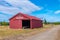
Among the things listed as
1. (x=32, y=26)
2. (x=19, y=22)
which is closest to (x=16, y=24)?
(x=19, y=22)

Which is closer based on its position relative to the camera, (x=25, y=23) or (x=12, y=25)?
(x=12, y=25)

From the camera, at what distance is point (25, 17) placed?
43.1m

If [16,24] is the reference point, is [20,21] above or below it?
above

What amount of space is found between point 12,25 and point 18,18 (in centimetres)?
269

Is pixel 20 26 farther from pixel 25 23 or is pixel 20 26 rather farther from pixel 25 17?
pixel 25 23

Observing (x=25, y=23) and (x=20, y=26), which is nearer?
(x=20, y=26)

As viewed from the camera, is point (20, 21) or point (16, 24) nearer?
point (20, 21)

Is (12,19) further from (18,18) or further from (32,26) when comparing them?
(32,26)

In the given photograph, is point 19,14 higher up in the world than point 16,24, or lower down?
higher up

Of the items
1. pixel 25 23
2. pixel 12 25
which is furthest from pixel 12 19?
pixel 25 23

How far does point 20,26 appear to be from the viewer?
42500 millimetres

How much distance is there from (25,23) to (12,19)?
5.95 metres

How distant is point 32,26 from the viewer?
141 feet

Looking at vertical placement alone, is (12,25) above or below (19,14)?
below
